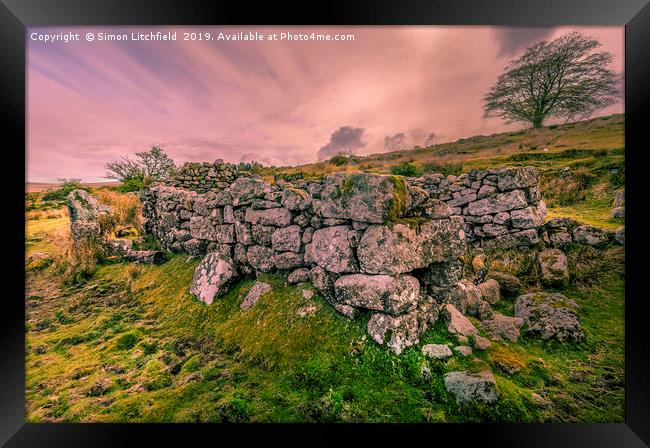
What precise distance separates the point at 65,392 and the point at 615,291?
10.1 m

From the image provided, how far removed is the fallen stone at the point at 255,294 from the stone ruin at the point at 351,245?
327 millimetres

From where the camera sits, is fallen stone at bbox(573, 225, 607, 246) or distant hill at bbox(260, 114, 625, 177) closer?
fallen stone at bbox(573, 225, 607, 246)

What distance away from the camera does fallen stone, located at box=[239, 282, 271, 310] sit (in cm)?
425

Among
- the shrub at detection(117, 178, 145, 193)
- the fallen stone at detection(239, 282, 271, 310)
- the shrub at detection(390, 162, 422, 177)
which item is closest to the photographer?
the fallen stone at detection(239, 282, 271, 310)

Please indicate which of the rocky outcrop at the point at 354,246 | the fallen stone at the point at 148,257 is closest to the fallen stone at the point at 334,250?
the rocky outcrop at the point at 354,246

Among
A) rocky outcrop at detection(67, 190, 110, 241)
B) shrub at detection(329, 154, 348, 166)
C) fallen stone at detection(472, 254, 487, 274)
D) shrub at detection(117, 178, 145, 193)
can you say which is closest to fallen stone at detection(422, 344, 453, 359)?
fallen stone at detection(472, 254, 487, 274)

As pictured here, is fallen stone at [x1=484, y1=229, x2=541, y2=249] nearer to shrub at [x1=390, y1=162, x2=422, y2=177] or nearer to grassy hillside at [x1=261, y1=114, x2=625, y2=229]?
grassy hillside at [x1=261, y1=114, x2=625, y2=229]

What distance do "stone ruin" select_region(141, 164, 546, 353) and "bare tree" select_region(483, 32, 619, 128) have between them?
4.71 metres

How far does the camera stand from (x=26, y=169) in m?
3.72

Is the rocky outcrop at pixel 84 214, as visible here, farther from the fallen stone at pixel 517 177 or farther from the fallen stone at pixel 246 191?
the fallen stone at pixel 517 177

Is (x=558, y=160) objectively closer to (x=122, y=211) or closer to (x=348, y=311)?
(x=348, y=311)

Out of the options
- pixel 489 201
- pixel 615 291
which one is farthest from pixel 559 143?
pixel 615 291

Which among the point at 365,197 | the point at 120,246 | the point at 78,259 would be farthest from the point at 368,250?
the point at 78,259
